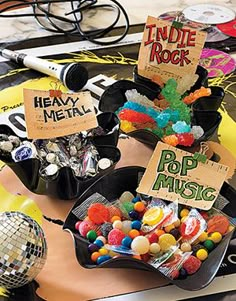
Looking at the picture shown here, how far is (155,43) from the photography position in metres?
0.97

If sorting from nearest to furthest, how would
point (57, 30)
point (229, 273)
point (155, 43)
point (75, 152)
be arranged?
point (229, 273), point (75, 152), point (155, 43), point (57, 30)

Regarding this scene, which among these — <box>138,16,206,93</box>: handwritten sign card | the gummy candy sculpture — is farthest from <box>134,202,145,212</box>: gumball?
<box>138,16,206,93</box>: handwritten sign card

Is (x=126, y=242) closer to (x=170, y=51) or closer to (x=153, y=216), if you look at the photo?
(x=153, y=216)

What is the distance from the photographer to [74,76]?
107cm

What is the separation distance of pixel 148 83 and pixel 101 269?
36 cm

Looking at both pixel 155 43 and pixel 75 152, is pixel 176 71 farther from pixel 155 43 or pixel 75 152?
pixel 75 152

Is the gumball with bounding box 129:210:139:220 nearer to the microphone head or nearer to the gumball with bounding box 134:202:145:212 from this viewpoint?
the gumball with bounding box 134:202:145:212

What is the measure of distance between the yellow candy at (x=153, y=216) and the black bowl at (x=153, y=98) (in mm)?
150

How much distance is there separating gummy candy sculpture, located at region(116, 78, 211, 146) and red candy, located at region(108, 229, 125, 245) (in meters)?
0.19

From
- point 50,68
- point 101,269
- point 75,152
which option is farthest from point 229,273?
point 50,68

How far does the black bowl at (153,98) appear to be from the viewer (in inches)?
35.4

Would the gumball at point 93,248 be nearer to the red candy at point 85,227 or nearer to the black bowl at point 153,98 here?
the red candy at point 85,227

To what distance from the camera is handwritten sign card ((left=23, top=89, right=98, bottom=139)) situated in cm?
86

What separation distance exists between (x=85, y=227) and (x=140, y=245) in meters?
0.08
